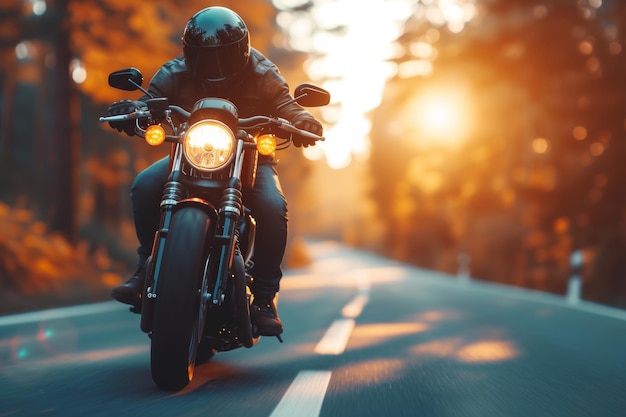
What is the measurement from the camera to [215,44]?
432 cm

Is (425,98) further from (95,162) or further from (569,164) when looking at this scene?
(95,162)

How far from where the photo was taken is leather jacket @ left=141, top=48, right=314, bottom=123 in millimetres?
4691

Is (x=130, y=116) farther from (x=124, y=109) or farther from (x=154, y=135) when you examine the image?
(x=154, y=135)

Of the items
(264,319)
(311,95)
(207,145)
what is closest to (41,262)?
(264,319)

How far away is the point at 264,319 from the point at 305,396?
0.72m

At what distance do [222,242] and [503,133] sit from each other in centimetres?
1433

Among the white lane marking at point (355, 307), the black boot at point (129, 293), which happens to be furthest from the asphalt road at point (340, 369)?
the white lane marking at point (355, 307)

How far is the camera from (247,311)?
13.6 feet

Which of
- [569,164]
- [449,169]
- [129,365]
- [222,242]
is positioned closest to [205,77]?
[222,242]

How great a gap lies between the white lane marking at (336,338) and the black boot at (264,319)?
99 centimetres

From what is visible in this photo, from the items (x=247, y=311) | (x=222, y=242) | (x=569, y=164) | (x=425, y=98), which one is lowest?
(x=247, y=311)

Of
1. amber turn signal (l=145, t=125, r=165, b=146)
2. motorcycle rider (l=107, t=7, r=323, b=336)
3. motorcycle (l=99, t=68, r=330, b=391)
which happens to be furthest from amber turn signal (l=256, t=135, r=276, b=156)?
amber turn signal (l=145, t=125, r=165, b=146)

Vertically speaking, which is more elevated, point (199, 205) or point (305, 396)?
point (199, 205)

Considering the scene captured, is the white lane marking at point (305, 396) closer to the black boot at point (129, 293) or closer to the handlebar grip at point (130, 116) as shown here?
the black boot at point (129, 293)
